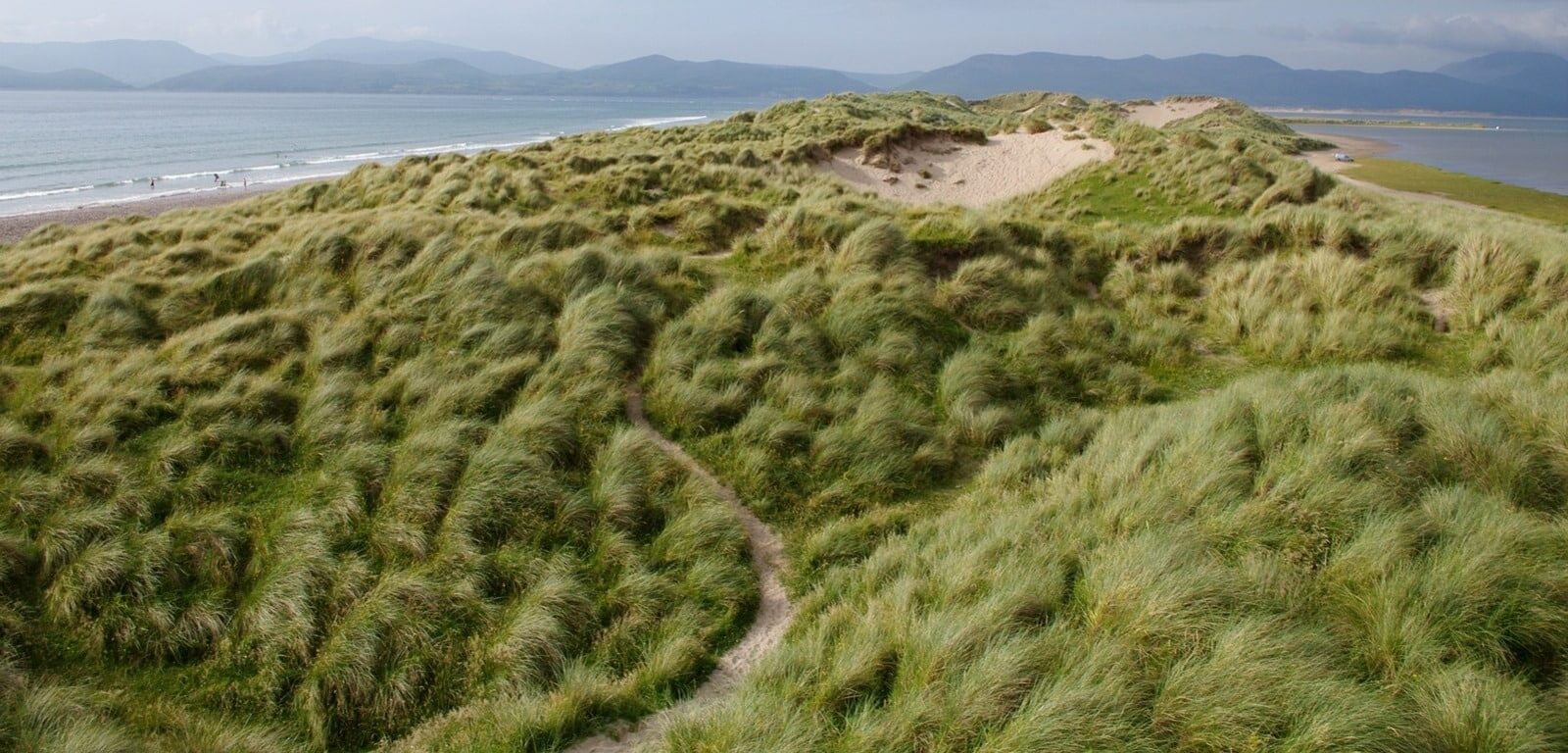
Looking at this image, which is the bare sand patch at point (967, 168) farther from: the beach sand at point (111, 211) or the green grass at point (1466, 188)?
the beach sand at point (111, 211)

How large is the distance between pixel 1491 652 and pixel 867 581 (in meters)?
3.12

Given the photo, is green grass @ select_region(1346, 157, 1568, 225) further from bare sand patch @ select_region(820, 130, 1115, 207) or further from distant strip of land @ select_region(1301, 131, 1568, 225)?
bare sand patch @ select_region(820, 130, 1115, 207)

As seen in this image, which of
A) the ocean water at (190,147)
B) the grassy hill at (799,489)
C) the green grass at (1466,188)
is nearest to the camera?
the grassy hill at (799,489)

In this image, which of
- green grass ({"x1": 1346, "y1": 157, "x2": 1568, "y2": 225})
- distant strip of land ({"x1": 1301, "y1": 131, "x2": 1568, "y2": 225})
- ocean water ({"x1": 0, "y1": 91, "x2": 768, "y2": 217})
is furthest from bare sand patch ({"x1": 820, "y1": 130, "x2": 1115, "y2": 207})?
ocean water ({"x1": 0, "y1": 91, "x2": 768, "y2": 217})

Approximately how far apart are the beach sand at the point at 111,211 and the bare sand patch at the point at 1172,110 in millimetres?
67088

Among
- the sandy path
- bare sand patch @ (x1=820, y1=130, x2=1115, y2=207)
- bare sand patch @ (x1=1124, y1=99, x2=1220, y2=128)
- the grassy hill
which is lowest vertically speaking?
the sandy path

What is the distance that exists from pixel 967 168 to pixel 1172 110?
235ft

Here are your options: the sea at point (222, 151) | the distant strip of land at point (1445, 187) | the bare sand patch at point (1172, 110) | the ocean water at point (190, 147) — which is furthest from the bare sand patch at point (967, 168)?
the bare sand patch at point (1172, 110)

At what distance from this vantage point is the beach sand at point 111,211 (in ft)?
89.8

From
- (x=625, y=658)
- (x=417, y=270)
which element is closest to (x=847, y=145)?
(x=417, y=270)

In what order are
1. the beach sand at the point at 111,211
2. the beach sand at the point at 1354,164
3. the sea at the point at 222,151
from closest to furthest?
the beach sand at the point at 111,211
the beach sand at the point at 1354,164
the sea at the point at 222,151

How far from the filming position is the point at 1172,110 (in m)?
83.8

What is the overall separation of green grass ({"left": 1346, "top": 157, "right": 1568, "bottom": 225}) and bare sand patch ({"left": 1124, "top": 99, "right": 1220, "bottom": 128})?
23434mm

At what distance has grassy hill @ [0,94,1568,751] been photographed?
3734mm
